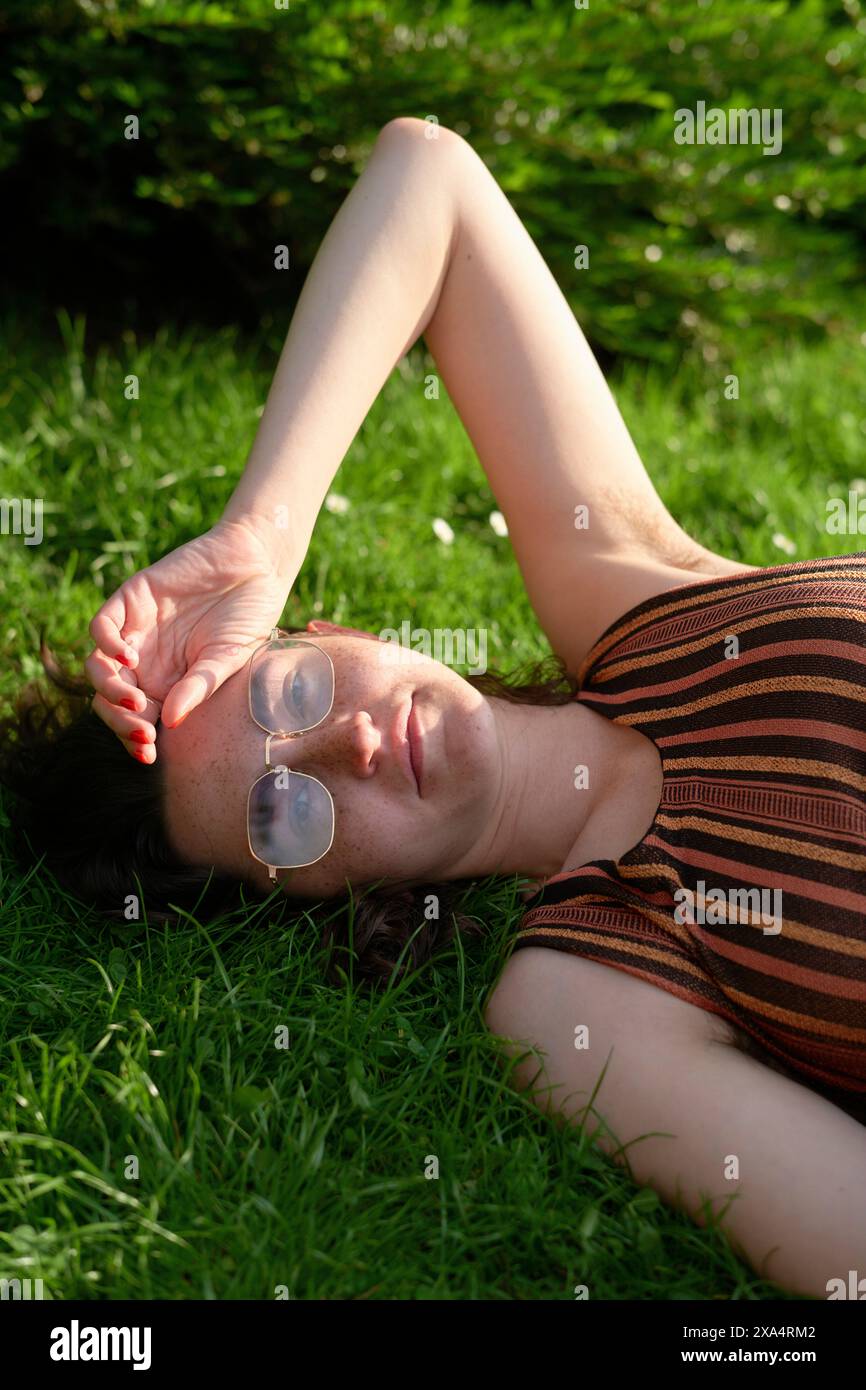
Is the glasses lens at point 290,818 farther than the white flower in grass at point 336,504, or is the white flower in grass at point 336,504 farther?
the white flower in grass at point 336,504

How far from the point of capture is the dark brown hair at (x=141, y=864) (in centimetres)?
241

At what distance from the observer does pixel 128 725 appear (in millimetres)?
2270

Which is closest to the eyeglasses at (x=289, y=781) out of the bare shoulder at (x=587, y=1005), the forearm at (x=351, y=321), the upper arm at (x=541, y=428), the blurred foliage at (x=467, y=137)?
the forearm at (x=351, y=321)

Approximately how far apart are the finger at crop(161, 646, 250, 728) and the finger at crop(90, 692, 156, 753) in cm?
4

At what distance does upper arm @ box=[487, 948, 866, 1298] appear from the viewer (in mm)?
1846

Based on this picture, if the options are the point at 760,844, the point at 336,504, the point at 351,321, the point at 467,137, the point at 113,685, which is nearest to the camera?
the point at 760,844

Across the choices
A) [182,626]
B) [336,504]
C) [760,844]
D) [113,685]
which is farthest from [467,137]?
[760,844]

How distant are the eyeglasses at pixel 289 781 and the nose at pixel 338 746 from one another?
0.02 m

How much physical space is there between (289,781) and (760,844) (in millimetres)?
864

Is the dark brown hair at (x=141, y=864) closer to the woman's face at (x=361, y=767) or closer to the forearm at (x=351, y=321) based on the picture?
the woman's face at (x=361, y=767)

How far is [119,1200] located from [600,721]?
1275 millimetres

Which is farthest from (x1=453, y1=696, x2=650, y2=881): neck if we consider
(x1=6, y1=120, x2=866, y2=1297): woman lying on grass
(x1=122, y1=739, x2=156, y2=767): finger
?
(x1=122, y1=739, x2=156, y2=767): finger

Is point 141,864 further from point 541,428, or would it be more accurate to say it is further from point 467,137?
point 467,137

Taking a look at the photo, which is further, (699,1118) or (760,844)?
(760,844)
